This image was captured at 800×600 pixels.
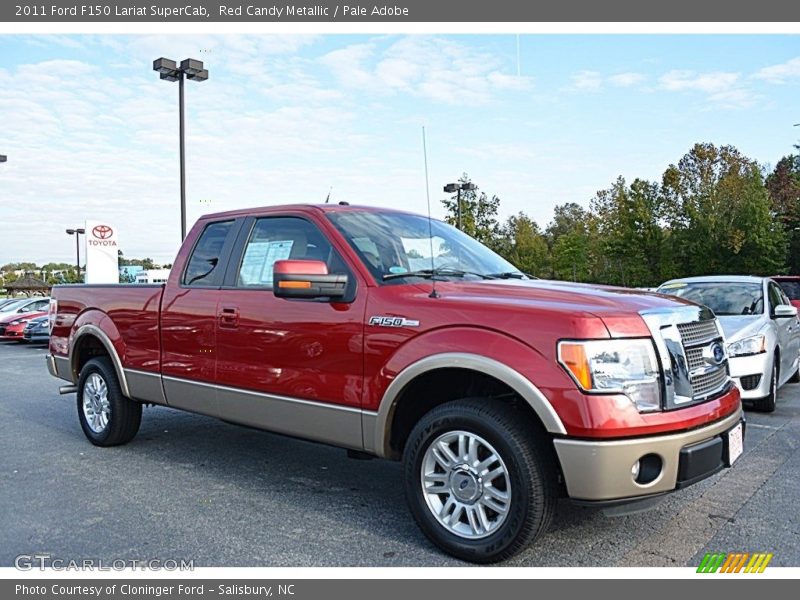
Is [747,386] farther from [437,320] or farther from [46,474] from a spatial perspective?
[46,474]

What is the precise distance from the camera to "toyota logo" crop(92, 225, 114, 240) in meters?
22.0

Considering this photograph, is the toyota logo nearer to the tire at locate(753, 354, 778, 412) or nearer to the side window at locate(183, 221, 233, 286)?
the side window at locate(183, 221, 233, 286)

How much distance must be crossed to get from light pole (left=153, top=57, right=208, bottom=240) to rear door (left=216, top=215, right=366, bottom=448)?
12033mm

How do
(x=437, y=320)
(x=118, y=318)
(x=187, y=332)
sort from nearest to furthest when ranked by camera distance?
1. (x=437, y=320)
2. (x=187, y=332)
3. (x=118, y=318)

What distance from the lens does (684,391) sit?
3410 mm

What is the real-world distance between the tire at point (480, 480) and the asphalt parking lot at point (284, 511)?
0.59 feet

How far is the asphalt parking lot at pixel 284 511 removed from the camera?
12.1ft

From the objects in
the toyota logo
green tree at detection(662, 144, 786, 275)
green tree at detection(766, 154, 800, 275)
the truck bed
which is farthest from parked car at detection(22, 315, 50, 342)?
green tree at detection(766, 154, 800, 275)

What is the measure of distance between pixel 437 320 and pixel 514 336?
0.46 metres

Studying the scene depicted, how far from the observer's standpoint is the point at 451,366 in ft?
11.6

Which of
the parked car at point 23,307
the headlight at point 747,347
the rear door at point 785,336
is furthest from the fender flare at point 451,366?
the parked car at point 23,307

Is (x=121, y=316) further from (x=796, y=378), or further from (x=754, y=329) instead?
(x=796, y=378)

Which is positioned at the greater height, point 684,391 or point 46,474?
point 684,391
